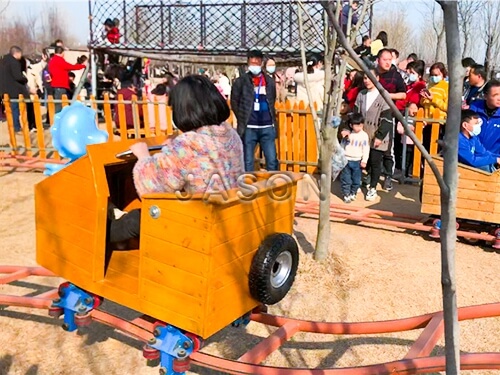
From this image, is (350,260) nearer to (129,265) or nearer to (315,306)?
(315,306)

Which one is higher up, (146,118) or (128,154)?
(128,154)

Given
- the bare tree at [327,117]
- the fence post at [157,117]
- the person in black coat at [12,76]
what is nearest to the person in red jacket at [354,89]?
the fence post at [157,117]

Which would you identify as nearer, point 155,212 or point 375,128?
point 155,212

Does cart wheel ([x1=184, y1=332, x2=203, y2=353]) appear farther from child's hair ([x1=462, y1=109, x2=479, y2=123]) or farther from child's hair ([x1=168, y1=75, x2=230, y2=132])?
child's hair ([x1=462, y1=109, x2=479, y2=123])

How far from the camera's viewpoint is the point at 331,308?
370 centimetres

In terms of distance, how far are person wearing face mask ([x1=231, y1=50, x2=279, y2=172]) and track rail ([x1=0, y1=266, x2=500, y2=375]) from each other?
4.08m

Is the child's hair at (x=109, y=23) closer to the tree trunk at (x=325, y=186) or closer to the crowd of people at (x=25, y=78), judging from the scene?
the crowd of people at (x=25, y=78)

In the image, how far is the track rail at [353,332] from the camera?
205 centimetres

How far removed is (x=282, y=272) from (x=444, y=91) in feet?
18.0

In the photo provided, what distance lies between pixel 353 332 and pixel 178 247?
955 millimetres

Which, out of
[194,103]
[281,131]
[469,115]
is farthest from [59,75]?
[194,103]

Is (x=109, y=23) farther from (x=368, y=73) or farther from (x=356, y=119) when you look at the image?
(x=368, y=73)

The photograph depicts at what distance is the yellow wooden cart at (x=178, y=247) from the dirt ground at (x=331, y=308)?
1.90ft

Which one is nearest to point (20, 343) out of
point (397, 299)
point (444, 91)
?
point (397, 299)
